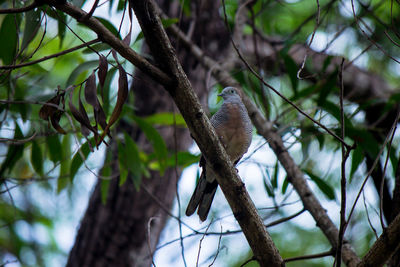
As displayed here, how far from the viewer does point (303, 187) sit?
288 centimetres

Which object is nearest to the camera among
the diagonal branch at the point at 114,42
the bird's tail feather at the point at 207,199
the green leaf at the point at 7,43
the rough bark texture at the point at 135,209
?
the diagonal branch at the point at 114,42

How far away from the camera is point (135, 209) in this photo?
13.5 feet

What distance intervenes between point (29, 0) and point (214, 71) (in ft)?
5.70

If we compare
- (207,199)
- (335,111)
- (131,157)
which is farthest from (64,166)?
(335,111)

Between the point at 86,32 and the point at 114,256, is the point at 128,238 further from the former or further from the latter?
the point at 86,32

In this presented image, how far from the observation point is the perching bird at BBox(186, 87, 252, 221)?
3.02 m

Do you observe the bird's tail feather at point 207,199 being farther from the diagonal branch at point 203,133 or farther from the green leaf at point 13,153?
the green leaf at point 13,153

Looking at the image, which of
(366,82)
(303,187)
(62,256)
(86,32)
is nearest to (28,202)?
(62,256)

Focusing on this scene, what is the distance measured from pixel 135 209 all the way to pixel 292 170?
1.77 meters

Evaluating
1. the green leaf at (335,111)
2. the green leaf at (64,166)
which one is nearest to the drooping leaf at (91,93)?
the green leaf at (64,166)

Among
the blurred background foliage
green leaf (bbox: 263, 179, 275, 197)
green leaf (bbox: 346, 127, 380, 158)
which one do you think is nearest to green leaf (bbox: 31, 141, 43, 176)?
the blurred background foliage

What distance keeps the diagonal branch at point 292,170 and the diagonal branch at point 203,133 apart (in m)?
0.73

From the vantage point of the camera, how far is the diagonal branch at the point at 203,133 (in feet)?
5.65

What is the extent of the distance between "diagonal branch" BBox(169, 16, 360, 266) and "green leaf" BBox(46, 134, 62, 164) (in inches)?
47.8
